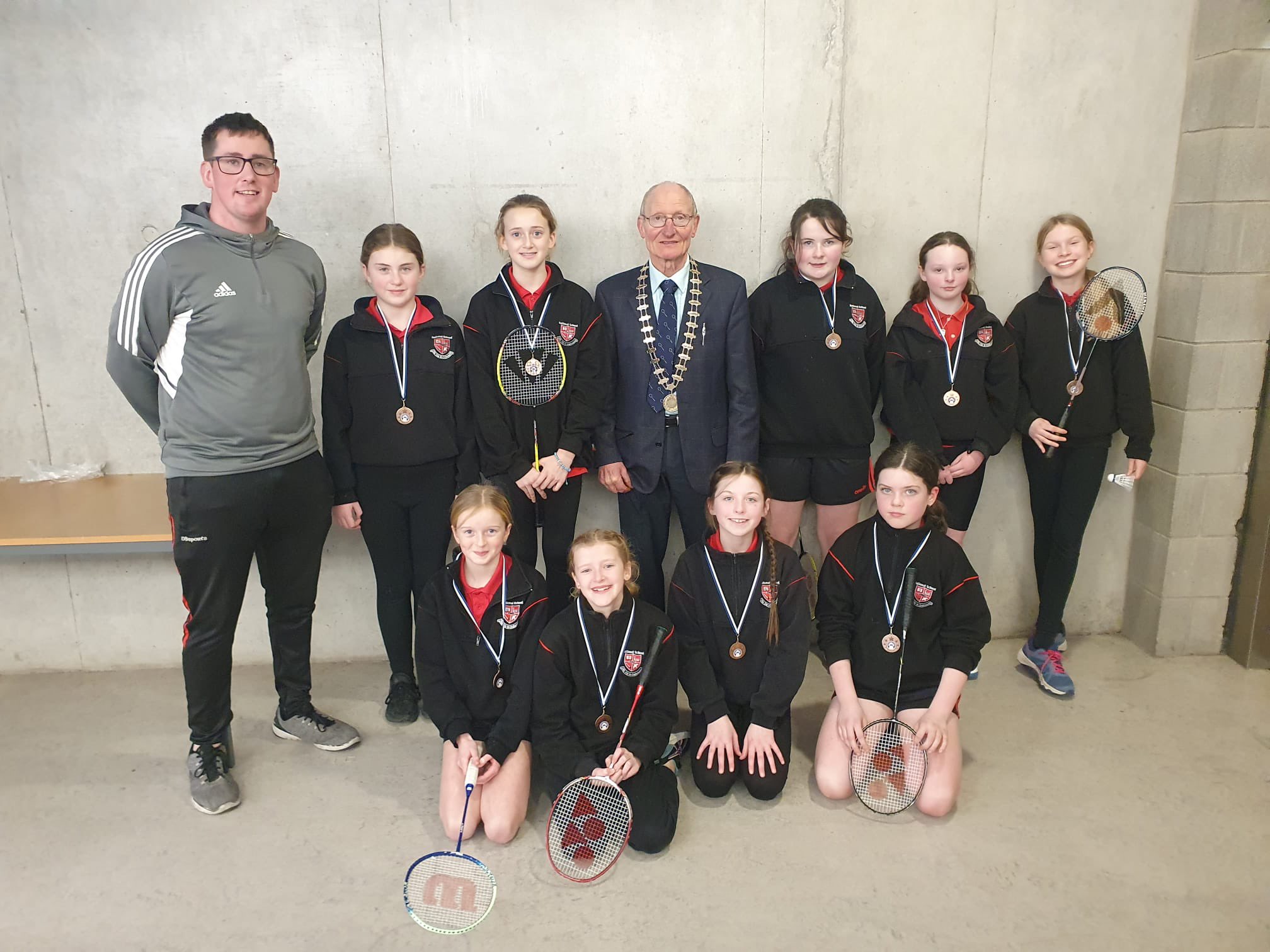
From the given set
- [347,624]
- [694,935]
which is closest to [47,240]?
[347,624]

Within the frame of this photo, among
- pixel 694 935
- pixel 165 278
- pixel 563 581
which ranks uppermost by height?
pixel 165 278

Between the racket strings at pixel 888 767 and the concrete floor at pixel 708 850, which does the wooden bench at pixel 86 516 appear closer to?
the concrete floor at pixel 708 850

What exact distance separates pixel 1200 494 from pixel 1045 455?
81cm

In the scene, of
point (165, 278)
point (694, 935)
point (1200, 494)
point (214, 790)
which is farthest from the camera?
point (1200, 494)

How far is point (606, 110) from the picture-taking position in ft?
13.2

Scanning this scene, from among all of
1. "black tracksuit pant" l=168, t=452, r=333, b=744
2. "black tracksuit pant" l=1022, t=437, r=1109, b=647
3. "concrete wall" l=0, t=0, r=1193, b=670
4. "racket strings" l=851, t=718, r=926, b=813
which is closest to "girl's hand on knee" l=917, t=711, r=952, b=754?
"racket strings" l=851, t=718, r=926, b=813

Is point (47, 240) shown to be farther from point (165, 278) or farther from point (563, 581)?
point (563, 581)

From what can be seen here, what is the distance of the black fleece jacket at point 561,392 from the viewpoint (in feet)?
12.2

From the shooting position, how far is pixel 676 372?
149 inches

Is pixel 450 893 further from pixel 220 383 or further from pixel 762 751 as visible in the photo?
pixel 220 383

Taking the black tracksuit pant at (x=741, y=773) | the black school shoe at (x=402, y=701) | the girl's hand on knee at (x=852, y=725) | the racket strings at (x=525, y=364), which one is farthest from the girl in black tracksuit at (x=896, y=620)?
the black school shoe at (x=402, y=701)

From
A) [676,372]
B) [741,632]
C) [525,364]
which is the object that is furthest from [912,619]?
[525,364]

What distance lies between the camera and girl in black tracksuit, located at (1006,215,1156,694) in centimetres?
408

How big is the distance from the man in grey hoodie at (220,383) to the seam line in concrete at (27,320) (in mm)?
1241
